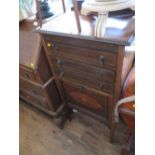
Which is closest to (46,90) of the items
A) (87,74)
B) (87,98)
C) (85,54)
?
(87,98)

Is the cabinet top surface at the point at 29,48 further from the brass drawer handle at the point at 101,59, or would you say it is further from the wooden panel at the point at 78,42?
the brass drawer handle at the point at 101,59

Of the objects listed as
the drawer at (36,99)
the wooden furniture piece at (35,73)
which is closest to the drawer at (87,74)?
the wooden furniture piece at (35,73)

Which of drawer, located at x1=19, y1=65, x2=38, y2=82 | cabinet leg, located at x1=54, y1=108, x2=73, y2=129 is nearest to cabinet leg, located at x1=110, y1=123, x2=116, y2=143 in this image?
cabinet leg, located at x1=54, y1=108, x2=73, y2=129

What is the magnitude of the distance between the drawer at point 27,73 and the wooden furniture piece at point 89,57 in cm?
Result: 18

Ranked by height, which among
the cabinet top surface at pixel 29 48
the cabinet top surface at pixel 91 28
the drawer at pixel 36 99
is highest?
the cabinet top surface at pixel 91 28

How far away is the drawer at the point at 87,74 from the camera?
3.24ft

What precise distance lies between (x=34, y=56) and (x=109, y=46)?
0.64 meters

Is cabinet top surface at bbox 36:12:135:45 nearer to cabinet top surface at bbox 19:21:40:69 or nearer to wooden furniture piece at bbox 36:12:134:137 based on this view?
wooden furniture piece at bbox 36:12:134:137

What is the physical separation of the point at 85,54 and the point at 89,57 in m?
0.03

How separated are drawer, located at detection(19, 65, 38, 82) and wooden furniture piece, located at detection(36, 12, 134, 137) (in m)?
0.18

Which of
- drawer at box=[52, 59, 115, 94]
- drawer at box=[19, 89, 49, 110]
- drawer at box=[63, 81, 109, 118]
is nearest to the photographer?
drawer at box=[52, 59, 115, 94]

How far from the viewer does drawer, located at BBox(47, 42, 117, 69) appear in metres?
0.88

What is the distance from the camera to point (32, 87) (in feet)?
4.82
